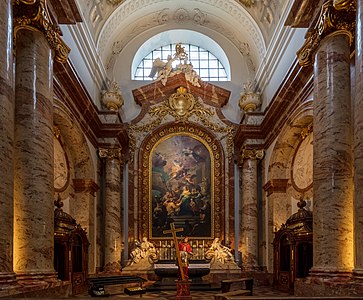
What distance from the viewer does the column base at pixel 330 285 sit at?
823 centimetres

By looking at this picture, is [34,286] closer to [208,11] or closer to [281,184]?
[281,184]

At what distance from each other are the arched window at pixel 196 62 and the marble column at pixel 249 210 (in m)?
3.91

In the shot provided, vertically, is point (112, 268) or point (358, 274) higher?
point (358, 274)

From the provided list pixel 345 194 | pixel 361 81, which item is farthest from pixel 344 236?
pixel 361 81

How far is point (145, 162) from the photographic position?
63.9ft

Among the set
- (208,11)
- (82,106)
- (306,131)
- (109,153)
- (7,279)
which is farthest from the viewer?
(208,11)

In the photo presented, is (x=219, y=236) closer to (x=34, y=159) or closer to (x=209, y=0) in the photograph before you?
(x=209, y=0)

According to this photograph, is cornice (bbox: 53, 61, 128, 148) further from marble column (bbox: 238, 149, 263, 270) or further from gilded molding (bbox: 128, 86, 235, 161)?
marble column (bbox: 238, 149, 263, 270)

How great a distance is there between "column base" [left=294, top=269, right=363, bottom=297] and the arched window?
38.9 feet

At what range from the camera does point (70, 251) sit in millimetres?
13883

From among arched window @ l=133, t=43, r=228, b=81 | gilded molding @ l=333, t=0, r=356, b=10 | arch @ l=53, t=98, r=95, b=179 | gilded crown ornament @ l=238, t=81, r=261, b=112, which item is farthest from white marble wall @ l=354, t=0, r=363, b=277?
arched window @ l=133, t=43, r=228, b=81

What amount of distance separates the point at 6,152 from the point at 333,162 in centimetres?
504

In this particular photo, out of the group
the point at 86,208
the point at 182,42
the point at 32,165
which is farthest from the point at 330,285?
the point at 182,42

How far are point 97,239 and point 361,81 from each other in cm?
1112
